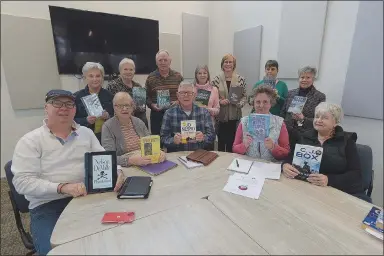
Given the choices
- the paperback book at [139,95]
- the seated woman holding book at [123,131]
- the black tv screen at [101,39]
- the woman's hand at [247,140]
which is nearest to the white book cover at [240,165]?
the woman's hand at [247,140]

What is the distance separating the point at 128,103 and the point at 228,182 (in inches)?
42.0

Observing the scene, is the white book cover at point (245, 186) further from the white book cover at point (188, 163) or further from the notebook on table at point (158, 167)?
the notebook on table at point (158, 167)

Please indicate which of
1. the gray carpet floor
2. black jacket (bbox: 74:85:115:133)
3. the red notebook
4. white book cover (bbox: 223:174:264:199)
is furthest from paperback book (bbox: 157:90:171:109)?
the gray carpet floor

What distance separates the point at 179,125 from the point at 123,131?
0.53 meters

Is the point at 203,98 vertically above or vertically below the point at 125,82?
below

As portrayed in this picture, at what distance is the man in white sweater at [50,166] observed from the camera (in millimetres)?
1282

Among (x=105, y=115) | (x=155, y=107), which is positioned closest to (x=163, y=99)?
(x=155, y=107)

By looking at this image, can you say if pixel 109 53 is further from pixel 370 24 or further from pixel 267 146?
pixel 370 24

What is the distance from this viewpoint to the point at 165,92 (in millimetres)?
2512

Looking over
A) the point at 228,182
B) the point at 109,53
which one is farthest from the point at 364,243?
the point at 109,53

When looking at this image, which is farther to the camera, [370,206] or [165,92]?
[165,92]

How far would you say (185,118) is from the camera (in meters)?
2.14

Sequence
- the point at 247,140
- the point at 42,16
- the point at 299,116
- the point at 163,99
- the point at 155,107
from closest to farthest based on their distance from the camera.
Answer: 1. the point at 247,140
2. the point at 299,116
3. the point at 163,99
4. the point at 155,107
5. the point at 42,16

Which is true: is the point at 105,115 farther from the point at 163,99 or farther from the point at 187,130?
the point at 187,130
